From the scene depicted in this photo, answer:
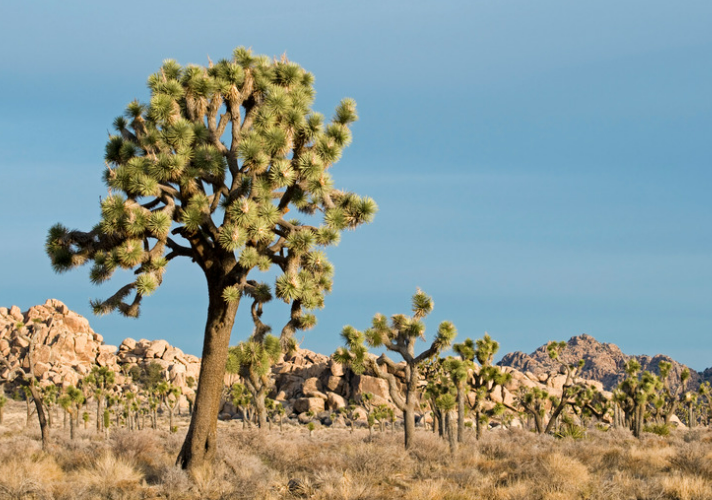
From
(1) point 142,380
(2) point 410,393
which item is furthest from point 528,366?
(2) point 410,393

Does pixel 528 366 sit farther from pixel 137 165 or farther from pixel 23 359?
pixel 137 165

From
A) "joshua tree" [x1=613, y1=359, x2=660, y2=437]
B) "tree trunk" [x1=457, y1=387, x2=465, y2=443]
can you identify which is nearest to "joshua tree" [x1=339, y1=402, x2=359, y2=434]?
"joshua tree" [x1=613, y1=359, x2=660, y2=437]

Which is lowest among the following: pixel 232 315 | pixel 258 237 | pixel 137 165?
pixel 232 315

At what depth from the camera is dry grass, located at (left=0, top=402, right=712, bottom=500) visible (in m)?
11.3

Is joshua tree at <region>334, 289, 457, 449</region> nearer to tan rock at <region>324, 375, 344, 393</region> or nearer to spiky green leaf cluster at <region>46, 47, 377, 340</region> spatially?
spiky green leaf cluster at <region>46, 47, 377, 340</region>

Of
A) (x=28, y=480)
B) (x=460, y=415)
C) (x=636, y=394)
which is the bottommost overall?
(x=28, y=480)

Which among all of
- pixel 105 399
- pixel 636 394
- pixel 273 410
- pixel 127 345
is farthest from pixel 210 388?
pixel 127 345

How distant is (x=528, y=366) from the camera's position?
507 feet

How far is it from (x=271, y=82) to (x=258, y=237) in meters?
4.61

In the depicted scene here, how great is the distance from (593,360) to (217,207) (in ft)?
544

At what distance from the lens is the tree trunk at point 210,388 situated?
43.1 ft

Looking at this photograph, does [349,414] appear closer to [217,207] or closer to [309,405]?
[309,405]

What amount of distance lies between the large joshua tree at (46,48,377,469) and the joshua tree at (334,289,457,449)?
670 cm

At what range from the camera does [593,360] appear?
16288 cm
